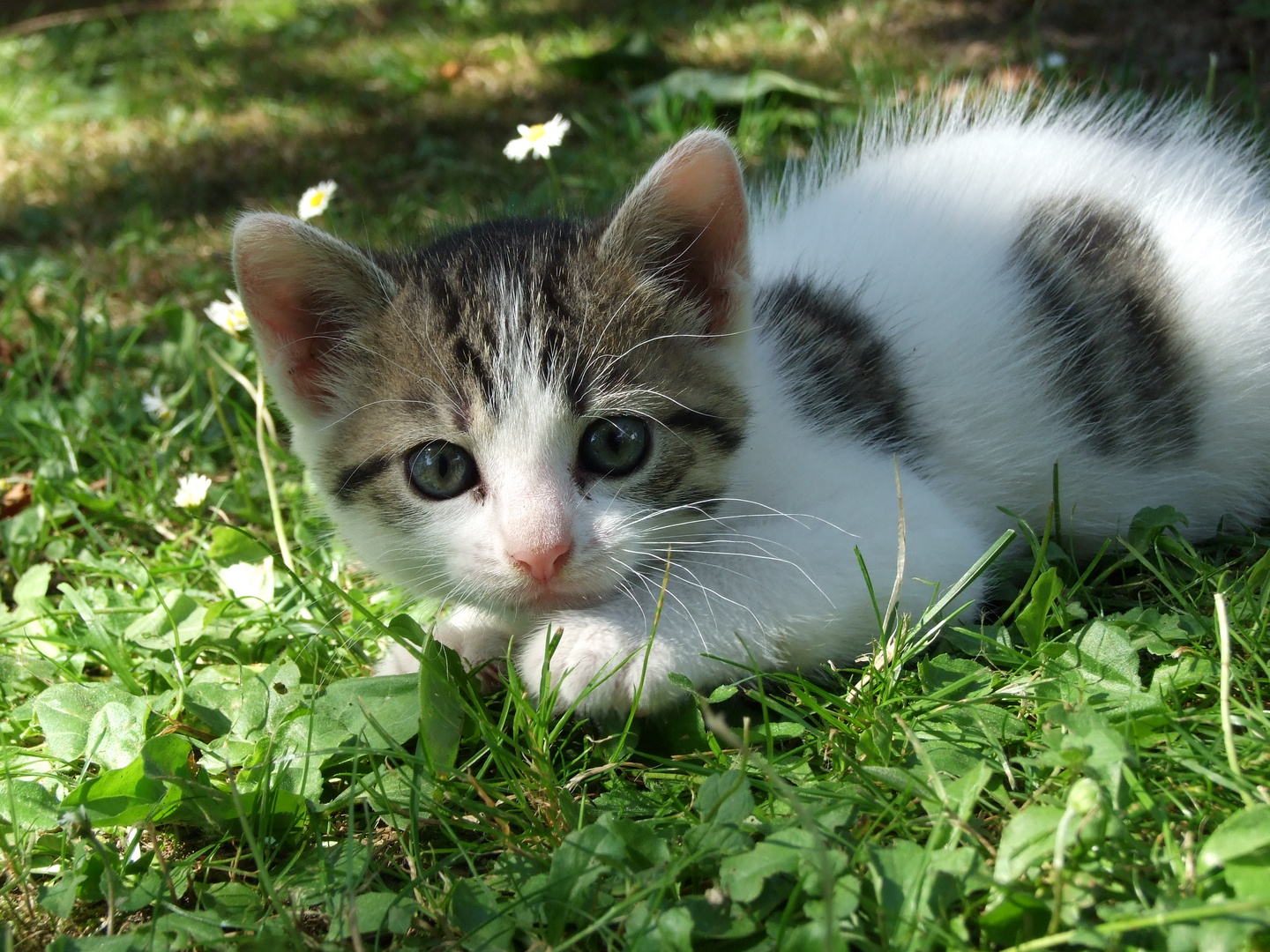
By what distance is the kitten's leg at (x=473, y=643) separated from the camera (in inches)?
65.5

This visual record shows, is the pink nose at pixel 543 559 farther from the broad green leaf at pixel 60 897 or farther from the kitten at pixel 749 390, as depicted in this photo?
the broad green leaf at pixel 60 897

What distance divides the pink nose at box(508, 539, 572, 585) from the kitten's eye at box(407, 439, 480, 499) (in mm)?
178

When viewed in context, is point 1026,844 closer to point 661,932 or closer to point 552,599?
point 661,932

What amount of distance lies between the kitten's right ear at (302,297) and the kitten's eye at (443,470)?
27 cm

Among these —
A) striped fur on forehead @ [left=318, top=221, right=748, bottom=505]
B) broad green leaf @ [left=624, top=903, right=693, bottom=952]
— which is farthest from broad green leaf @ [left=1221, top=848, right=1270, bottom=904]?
striped fur on forehead @ [left=318, top=221, right=748, bottom=505]

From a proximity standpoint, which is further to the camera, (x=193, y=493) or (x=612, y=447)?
(x=193, y=493)

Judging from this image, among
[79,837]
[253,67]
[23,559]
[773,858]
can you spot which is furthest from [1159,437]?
[253,67]

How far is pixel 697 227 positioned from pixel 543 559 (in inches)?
24.6

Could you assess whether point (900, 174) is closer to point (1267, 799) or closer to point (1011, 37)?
point (1267, 799)

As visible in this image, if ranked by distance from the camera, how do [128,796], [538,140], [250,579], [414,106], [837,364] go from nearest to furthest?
[128,796] < [837,364] < [250,579] < [538,140] < [414,106]

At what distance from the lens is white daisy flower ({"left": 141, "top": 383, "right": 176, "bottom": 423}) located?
2.43 meters

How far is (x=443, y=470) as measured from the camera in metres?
1.52

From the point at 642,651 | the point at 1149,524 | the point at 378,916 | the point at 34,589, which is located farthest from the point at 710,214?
the point at 34,589

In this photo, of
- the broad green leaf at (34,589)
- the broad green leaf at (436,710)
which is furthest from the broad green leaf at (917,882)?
the broad green leaf at (34,589)
